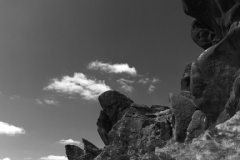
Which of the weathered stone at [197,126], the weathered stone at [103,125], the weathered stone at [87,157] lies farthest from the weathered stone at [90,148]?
the weathered stone at [197,126]

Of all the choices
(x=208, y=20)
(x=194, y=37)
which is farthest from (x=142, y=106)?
(x=208, y=20)

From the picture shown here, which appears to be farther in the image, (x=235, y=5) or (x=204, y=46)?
(x=204, y=46)

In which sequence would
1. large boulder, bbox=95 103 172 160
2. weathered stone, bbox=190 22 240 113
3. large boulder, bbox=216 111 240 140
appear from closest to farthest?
large boulder, bbox=216 111 240 140 → weathered stone, bbox=190 22 240 113 → large boulder, bbox=95 103 172 160

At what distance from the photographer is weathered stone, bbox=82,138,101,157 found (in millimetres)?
78287

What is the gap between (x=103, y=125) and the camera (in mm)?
79188

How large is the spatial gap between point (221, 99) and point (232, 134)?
25.4ft

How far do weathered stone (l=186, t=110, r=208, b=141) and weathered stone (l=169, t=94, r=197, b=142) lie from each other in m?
2.47

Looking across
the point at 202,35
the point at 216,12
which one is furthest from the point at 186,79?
the point at 216,12

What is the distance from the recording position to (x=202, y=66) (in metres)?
23.7

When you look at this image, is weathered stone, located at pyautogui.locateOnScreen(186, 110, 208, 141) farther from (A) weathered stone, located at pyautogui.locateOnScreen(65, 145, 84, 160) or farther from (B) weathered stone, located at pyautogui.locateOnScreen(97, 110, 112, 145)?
(A) weathered stone, located at pyautogui.locateOnScreen(65, 145, 84, 160)

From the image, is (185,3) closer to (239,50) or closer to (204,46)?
(204,46)

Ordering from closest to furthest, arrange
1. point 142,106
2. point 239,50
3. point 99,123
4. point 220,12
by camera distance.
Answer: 1. point 239,50
2. point 220,12
3. point 142,106
4. point 99,123

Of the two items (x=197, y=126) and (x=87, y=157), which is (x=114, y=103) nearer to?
(x=87, y=157)

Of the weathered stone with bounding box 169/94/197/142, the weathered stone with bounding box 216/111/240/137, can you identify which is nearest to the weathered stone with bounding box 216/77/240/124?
the weathered stone with bounding box 216/111/240/137
